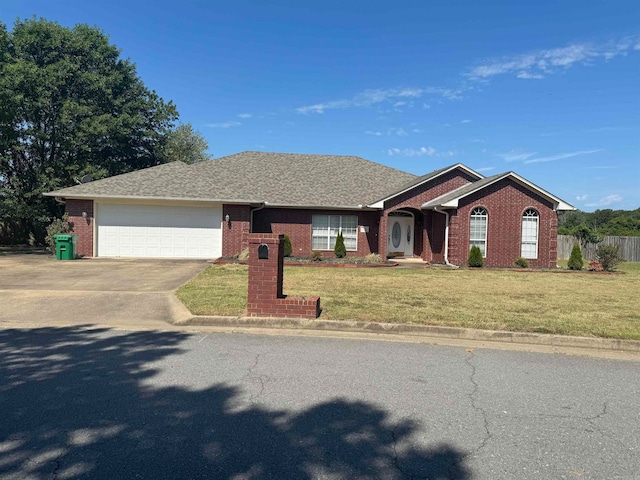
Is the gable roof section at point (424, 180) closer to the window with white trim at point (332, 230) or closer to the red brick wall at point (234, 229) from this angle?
the window with white trim at point (332, 230)

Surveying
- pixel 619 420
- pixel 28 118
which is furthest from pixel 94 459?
pixel 28 118

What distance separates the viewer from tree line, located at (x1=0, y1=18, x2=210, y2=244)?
2520 cm

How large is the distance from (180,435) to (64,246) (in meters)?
17.4

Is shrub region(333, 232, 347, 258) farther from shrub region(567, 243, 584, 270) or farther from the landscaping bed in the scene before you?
shrub region(567, 243, 584, 270)

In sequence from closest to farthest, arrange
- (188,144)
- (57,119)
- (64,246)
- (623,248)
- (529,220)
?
1. (64,246)
2. (529,220)
3. (57,119)
4. (623,248)
5. (188,144)

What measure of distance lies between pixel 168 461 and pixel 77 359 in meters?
2.99

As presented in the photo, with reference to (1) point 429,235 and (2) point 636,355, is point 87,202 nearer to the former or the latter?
(1) point 429,235

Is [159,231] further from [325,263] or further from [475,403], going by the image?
[475,403]

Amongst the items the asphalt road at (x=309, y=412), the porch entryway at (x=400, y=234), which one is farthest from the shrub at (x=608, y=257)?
the asphalt road at (x=309, y=412)

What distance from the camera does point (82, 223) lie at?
19609 millimetres

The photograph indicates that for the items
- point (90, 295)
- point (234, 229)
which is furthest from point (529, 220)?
point (90, 295)

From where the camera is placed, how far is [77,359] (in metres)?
5.31

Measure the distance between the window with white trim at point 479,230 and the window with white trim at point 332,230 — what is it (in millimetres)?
5756

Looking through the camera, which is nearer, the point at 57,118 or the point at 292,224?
the point at 292,224
